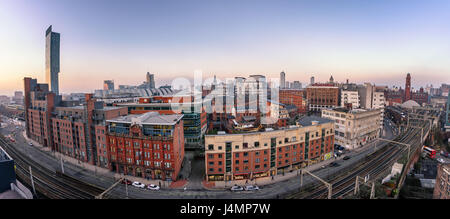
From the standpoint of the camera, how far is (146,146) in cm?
2638

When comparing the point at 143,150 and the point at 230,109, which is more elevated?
the point at 230,109

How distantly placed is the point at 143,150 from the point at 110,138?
6196 millimetres

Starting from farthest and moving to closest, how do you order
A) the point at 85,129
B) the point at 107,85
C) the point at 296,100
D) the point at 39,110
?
the point at 107,85
the point at 296,100
the point at 39,110
the point at 85,129

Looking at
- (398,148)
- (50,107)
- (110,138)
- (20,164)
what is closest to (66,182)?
(110,138)

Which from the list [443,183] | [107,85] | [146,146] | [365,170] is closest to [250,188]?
[146,146]

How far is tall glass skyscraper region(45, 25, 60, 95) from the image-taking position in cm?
13195

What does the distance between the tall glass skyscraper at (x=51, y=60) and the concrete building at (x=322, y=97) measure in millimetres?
164979

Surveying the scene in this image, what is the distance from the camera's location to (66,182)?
2645 centimetres

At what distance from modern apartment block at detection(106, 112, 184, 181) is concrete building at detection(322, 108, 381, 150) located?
3646 cm

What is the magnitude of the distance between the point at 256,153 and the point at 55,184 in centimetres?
2839

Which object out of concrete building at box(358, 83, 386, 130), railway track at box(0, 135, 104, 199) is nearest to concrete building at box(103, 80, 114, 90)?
railway track at box(0, 135, 104, 199)

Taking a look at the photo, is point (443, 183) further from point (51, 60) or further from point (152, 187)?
point (51, 60)

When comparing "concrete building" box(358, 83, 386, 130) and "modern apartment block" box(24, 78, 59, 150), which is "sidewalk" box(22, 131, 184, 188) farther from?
"concrete building" box(358, 83, 386, 130)
